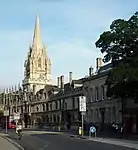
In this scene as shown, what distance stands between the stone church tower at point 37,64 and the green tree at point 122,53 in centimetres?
10738

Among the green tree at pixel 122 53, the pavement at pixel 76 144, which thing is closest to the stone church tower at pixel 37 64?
the green tree at pixel 122 53

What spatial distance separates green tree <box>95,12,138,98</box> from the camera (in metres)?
50.1

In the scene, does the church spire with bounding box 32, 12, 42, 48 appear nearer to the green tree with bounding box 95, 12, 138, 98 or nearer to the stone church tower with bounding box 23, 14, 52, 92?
the stone church tower with bounding box 23, 14, 52, 92

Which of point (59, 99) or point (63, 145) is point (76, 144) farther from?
point (59, 99)

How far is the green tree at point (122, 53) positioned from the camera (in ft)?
164

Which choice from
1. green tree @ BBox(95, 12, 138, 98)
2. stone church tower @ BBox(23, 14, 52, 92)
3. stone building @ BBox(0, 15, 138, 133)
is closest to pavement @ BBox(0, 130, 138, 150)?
green tree @ BBox(95, 12, 138, 98)

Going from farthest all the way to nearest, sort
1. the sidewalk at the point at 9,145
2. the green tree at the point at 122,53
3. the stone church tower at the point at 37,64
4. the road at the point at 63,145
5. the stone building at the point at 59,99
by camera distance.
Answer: the stone church tower at the point at 37,64 < the stone building at the point at 59,99 < the green tree at the point at 122,53 < the sidewalk at the point at 9,145 < the road at the point at 63,145

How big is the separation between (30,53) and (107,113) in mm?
101630

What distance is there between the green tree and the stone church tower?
107 meters

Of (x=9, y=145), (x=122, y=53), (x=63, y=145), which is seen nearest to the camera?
(x=63, y=145)

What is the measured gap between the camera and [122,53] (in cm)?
5622

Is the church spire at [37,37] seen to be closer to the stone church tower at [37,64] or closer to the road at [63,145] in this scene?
the stone church tower at [37,64]

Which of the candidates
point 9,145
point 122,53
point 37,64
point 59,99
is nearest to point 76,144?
point 9,145

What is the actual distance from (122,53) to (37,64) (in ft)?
383
